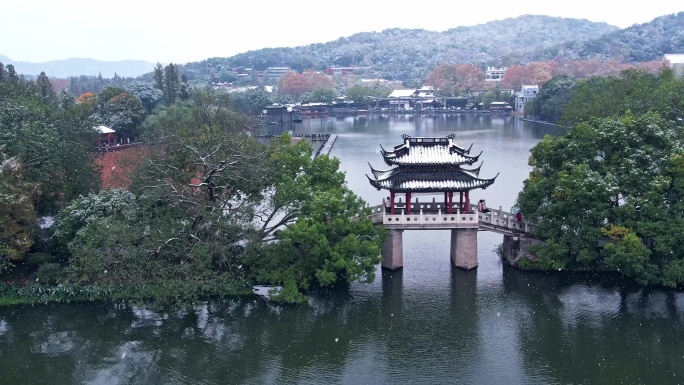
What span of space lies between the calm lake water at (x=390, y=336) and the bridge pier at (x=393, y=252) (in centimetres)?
53

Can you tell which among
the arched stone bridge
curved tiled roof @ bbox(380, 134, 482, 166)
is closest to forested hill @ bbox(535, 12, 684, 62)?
the arched stone bridge

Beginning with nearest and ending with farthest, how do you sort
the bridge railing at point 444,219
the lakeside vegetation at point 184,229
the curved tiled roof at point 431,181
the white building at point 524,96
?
the lakeside vegetation at point 184,229 < the curved tiled roof at point 431,181 < the bridge railing at point 444,219 < the white building at point 524,96

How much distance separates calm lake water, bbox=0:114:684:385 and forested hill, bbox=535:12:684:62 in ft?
512

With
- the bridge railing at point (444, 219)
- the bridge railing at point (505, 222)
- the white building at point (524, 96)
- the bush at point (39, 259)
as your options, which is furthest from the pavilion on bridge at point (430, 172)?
the white building at point (524, 96)

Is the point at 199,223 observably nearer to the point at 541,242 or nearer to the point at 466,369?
the point at 466,369

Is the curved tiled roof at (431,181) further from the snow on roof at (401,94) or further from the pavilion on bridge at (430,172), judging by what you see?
the snow on roof at (401,94)

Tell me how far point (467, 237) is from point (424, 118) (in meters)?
90.2

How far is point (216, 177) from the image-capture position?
30141mm

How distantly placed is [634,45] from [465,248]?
6739 inches

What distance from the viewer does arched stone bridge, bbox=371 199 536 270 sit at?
97.7 feet

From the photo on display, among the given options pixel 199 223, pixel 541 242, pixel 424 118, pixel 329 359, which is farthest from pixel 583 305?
pixel 424 118

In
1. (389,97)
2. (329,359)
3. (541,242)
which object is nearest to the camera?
(329,359)

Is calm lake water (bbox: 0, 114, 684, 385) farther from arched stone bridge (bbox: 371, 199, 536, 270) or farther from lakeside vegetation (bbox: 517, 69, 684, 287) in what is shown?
lakeside vegetation (bbox: 517, 69, 684, 287)

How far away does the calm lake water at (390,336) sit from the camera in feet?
71.7
